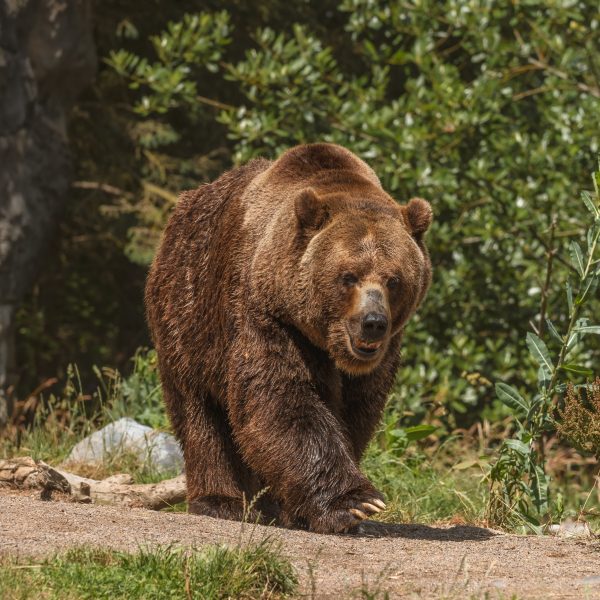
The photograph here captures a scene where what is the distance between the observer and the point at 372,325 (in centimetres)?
600

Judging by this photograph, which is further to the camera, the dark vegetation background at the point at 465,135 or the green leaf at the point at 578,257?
the dark vegetation background at the point at 465,135

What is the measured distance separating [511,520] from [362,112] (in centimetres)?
553

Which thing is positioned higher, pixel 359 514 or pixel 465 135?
pixel 465 135

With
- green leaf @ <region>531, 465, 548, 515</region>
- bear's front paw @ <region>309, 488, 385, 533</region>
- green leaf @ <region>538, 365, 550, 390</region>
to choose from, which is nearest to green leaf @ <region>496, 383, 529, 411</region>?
green leaf @ <region>538, 365, 550, 390</region>

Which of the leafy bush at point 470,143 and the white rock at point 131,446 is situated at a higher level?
the leafy bush at point 470,143

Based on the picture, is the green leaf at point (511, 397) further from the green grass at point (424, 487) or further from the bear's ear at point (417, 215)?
the bear's ear at point (417, 215)

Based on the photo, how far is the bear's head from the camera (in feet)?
20.0

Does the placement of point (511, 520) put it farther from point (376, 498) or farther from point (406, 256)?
point (406, 256)

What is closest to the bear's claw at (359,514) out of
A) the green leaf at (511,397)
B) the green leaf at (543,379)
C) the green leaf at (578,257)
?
the green leaf at (511,397)

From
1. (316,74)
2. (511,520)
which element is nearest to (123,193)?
(316,74)

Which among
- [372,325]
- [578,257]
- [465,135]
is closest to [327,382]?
[372,325]

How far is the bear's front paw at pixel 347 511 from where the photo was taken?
6.07m

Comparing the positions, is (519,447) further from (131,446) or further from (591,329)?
(131,446)

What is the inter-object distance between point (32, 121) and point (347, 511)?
8.03 metres
